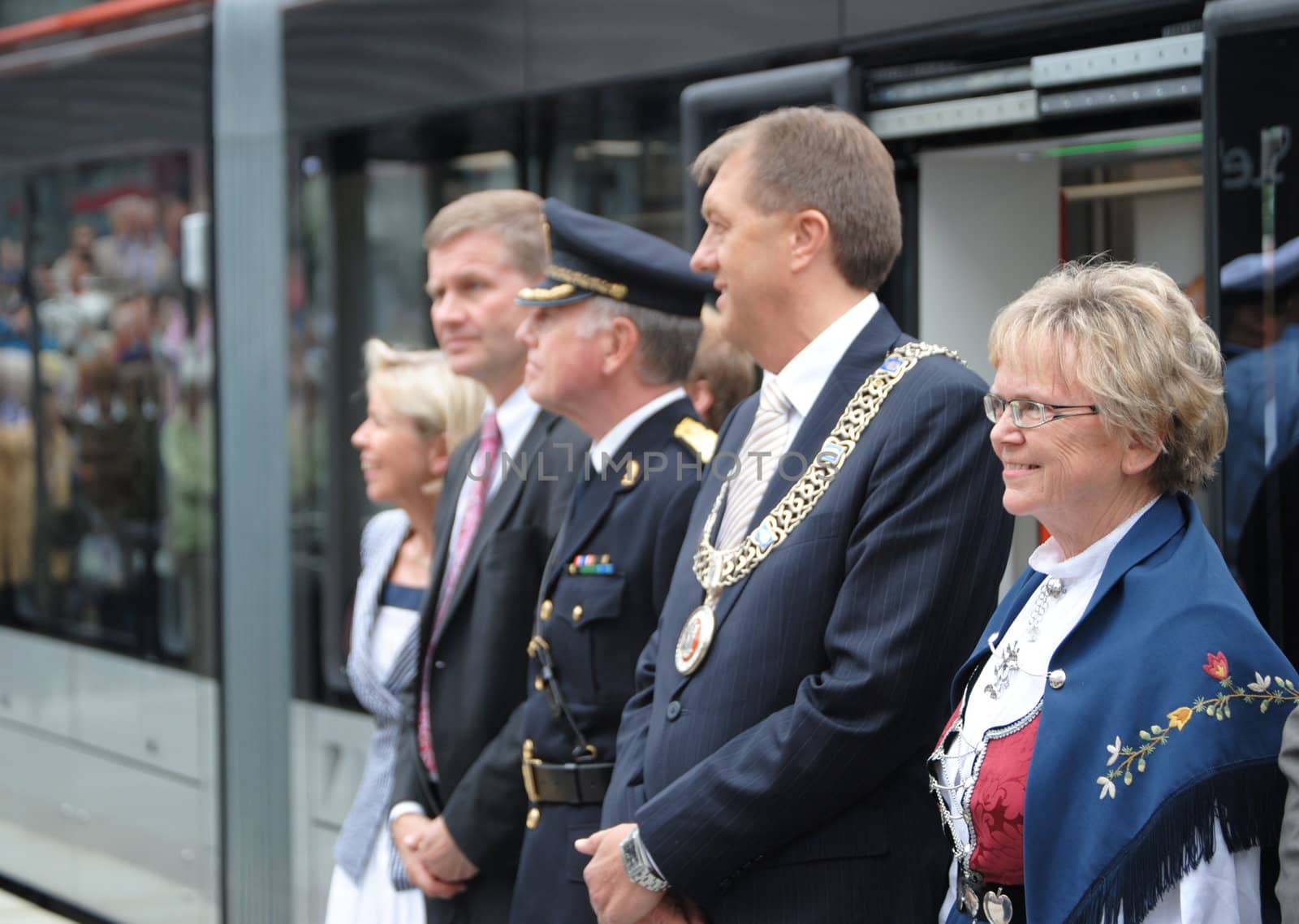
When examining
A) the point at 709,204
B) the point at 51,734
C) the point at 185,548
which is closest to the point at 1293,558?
the point at 709,204

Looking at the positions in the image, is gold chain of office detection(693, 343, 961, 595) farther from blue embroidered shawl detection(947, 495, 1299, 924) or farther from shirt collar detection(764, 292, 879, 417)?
blue embroidered shawl detection(947, 495, 1299, 924)

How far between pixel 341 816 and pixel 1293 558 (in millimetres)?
2905

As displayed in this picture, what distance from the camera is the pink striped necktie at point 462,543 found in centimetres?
324

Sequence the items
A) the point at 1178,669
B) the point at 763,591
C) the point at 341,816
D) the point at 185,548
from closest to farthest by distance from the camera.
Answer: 1. the point at 1178,669
2. the point at 763,591
3. the point at 341,816
4. the point at 185,548

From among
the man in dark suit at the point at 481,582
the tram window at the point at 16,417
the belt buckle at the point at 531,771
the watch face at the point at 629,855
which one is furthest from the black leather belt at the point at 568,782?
the tram window at the point at 16,417

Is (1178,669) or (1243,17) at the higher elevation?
(1243,17)

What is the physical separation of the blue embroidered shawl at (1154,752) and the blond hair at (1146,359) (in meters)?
0.15

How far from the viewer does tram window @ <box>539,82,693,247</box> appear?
389 cm

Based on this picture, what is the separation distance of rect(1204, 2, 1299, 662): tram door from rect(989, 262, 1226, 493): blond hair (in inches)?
31.7

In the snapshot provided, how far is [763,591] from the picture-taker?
236 centimetres

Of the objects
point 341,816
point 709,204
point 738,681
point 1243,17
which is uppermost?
point 1243,17

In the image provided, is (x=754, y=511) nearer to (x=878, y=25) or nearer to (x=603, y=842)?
(x=603, y=842)

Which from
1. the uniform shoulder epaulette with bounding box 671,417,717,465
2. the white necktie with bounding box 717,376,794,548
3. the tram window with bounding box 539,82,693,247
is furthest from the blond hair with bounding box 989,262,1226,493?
the tram window with bounding box 539,82,693,247

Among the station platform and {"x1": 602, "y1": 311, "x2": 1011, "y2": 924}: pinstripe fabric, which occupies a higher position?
{"x1": 602, "y1": 311, "x2": 1011, "y2": 924}: pinstripe fabric
